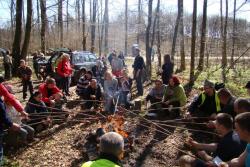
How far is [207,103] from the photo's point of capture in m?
9.53

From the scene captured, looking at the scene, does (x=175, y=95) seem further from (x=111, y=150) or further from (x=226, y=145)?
(x=111, y=150)

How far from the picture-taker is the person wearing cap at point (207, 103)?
9234 mm

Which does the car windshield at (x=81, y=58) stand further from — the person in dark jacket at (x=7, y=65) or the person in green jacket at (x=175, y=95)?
the person in green jacket at (x=175, y=95)

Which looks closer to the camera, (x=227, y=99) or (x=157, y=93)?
(x=227, y=99)

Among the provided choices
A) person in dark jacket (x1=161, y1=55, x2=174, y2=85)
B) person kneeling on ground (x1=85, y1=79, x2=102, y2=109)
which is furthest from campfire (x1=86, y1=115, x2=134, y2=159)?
person in dark jacket (x1=161, y1=55, x2=174, y2=85)

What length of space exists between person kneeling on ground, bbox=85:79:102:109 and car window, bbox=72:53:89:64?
6832 millimetres

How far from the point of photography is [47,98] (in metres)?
10.4

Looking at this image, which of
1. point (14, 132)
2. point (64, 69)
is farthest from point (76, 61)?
point (14, 132)

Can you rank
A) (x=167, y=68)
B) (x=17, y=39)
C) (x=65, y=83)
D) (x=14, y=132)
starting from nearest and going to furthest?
1. (x=14, y=132)
2. (x=167, y=68)
3. (x=65, y=83)
4. (x=17, y=39)

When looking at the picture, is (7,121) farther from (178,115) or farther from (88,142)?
(178,115)

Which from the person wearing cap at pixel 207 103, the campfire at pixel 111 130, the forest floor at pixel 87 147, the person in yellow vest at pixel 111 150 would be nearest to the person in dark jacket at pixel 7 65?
the forest floor at pixel 87 147

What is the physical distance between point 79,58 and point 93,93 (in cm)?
736

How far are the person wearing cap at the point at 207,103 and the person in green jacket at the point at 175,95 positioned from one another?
0.92 metres

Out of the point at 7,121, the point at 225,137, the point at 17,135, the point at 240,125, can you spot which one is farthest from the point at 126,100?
the point at 240,125
